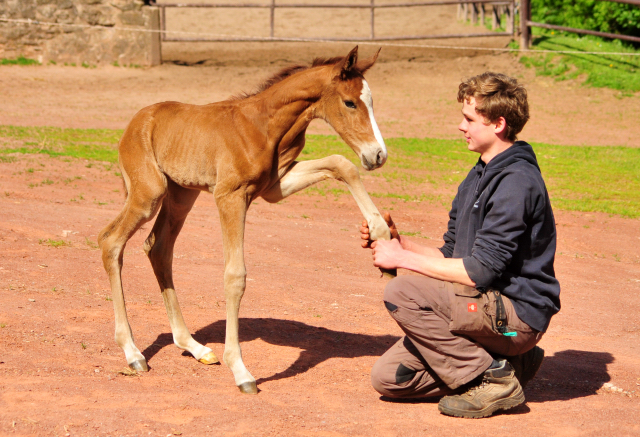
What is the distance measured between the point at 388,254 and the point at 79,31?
1702 centimetres

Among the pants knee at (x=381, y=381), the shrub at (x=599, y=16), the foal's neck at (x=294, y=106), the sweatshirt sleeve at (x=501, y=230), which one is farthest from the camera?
the shrub at (x=599, y=16)

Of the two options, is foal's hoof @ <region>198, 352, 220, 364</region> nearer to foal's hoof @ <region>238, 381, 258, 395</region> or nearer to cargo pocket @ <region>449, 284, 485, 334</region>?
foal's hoof @ <region>238, 381, 258, 395</region>

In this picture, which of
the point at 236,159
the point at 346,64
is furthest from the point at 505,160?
the point at 236,159

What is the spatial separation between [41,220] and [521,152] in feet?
18.5

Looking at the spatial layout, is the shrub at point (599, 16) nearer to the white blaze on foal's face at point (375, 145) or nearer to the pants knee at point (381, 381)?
the white blaze on foal's face at point (375, 145)

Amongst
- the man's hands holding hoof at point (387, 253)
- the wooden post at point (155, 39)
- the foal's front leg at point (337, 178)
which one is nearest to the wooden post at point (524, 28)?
the wooden post at point (155, 39)

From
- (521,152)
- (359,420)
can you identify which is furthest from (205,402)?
(521,152)

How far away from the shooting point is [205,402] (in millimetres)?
3965

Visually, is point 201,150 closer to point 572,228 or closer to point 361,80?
point 361,80

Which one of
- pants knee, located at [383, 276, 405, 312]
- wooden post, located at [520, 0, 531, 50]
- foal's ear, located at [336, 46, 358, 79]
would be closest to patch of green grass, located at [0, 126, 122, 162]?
foal's ear, located at [336, 46, 358, 79]

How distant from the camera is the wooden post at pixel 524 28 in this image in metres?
20.0

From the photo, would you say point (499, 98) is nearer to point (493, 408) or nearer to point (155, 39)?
point (493, 408)

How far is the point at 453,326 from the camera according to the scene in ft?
12.6

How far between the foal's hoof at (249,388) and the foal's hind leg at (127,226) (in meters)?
0.87
